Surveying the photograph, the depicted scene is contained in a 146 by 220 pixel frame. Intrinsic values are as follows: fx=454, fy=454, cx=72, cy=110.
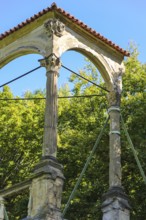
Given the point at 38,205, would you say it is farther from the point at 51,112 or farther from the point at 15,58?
the point at 15,58

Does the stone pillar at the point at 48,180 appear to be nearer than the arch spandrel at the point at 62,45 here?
Yes

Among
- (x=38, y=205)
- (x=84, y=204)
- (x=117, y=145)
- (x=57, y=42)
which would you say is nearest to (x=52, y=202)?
(x=38, y=205)

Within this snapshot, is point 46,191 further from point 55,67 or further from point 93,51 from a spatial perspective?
point 93,51

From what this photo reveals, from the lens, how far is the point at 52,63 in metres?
11.6

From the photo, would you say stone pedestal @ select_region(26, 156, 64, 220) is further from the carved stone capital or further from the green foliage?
the green foliage

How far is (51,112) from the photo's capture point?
11.1 m

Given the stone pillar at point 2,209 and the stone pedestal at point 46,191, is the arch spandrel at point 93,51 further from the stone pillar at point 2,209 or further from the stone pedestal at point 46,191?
the stone pillar at point 2,209

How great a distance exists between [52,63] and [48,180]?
3.17m

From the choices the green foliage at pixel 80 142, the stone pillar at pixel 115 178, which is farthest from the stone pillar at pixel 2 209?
the green foliage at pixel 80 142

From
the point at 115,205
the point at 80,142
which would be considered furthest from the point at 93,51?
the point at 80,142

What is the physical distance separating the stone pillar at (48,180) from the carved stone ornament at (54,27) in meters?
1.63

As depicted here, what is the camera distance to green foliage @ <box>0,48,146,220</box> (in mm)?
19217

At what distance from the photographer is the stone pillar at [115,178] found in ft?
38.0

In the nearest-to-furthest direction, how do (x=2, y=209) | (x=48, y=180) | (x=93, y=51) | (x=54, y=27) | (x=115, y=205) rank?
(x=48, y=180) < (x=2, y=209) < (x=115, y=205) < (x=54, y=27) < (x=93, y=51)
